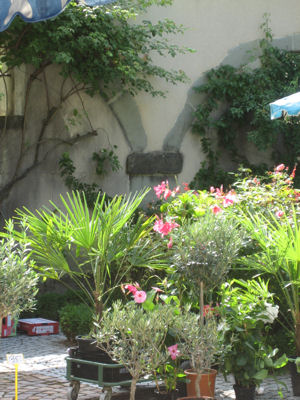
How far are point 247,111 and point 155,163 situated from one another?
1.59 m

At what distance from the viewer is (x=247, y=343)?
4680mm

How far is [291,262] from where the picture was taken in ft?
16.6

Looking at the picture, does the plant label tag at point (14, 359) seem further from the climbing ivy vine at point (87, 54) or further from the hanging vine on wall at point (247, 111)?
the hanging vine on wall at point (247, 111)

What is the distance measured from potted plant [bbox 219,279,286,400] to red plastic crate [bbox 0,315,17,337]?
3651 millimetres

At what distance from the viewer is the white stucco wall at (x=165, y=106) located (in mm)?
9562

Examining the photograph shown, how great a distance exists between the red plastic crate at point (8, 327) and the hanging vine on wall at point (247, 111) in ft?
11.9

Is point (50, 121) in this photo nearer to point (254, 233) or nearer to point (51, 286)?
point (51, 286)

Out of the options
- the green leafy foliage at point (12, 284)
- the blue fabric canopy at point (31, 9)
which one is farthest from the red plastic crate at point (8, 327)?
the blue fabric canopy at point (31, 9)

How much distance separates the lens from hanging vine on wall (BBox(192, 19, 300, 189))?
1005cm

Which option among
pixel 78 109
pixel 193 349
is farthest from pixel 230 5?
pixel 193 349

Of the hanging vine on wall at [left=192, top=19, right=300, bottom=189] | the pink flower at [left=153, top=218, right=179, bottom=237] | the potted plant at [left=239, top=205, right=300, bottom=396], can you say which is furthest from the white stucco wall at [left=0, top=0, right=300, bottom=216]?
the potted plant at [left=239, top=205, right=300, bottom=396]

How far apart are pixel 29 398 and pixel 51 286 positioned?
14.4 ft

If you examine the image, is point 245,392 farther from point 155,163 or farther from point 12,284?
point 155,163

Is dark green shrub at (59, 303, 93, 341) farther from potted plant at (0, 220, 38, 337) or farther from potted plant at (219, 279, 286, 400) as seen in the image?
potted plant at (0, 220, 38, 337)
